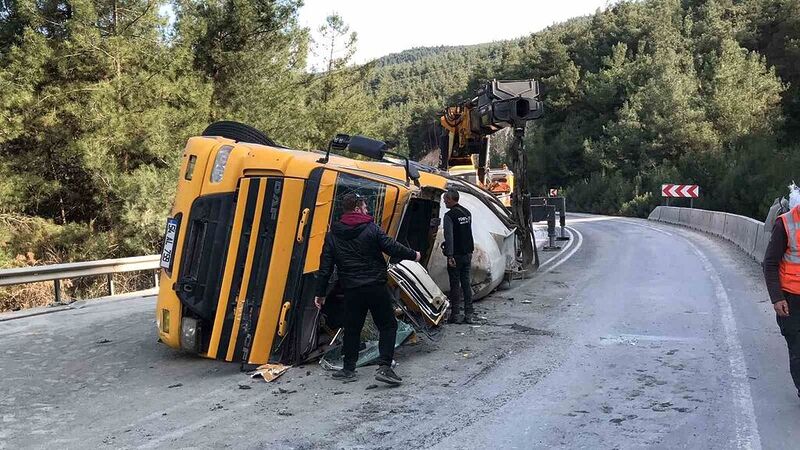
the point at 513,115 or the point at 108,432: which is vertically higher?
the point at 513,115

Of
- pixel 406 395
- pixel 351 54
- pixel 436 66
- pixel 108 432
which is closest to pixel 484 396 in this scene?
pixel 406 395

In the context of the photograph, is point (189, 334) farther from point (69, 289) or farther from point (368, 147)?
point (69, 289)

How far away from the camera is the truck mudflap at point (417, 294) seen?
267 inches

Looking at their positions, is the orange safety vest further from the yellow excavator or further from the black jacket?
the yellow excavator

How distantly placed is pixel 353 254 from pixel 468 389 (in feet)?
4.98

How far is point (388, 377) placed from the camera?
5.44 metres

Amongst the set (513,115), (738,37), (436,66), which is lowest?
(513,115)

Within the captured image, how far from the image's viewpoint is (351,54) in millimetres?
29859

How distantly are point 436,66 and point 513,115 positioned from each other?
145520 millimetres

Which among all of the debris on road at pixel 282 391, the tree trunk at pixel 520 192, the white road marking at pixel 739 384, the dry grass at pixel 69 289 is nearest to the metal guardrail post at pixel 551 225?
the tree trunk at pixel 520 192

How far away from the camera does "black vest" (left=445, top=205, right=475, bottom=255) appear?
7887 mm

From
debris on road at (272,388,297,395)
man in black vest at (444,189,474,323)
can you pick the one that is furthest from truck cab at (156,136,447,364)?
man in black vest at (444,189,474,323)

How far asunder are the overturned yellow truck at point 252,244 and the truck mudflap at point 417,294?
1.64 ft

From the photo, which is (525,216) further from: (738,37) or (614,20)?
(614,20)
